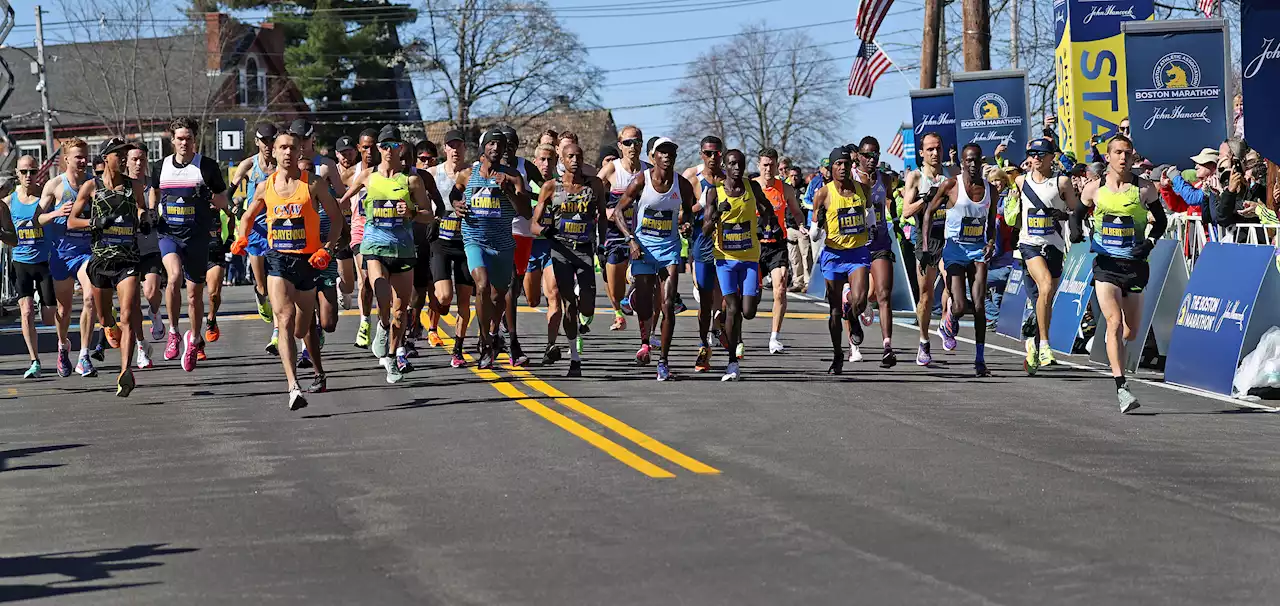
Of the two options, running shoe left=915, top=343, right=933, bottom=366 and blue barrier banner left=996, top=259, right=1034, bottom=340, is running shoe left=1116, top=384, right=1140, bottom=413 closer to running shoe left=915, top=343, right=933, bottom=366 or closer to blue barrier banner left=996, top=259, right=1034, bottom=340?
running shoe left=915, top=343, right=933, bottom=366

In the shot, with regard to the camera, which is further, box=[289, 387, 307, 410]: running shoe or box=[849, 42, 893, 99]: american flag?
box=[849, 42, 893, 99]: american flag

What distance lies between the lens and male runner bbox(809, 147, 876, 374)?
1603cm

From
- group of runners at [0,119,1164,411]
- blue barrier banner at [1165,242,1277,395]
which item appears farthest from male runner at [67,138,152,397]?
blue barrier banner at [1165,242,1277,395]

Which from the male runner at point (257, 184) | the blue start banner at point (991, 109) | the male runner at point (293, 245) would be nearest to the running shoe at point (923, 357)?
the male runner at point (257, 184)

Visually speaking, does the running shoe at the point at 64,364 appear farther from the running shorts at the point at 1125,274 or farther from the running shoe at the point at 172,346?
the running shorts at the point at 1125,274

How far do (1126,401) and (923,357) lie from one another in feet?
13.7

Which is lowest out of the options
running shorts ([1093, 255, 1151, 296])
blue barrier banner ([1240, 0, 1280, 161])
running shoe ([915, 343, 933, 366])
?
running shoe ([915, 343, 933, 366])

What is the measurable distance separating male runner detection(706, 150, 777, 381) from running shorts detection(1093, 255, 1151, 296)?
9.36ft

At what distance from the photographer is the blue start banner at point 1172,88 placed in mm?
19406

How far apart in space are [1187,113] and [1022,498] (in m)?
11.8

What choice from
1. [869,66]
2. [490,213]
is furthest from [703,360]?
[869,66]

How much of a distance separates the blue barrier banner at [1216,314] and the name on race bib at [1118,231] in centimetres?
120

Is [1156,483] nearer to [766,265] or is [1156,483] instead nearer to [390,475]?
[390,475]

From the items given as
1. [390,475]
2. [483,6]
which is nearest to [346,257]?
[390,475]
